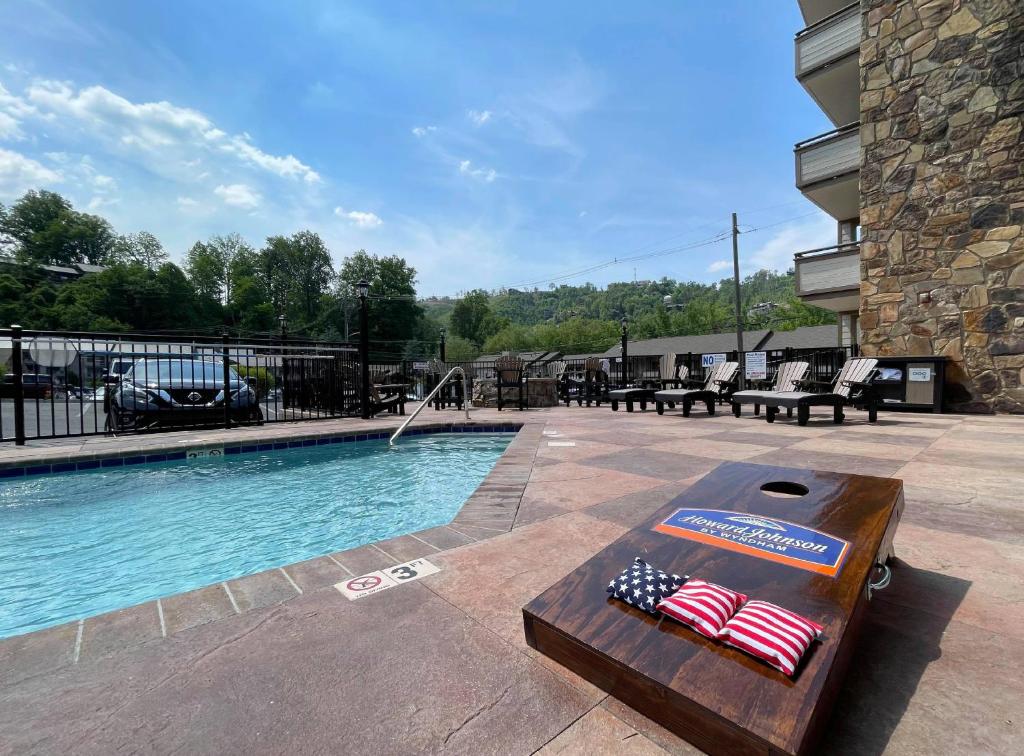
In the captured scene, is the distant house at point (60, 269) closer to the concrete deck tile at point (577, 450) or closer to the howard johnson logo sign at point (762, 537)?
the concrete deck tile at point (577, 450)

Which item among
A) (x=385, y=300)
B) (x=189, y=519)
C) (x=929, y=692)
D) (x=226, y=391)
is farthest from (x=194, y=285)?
(x=929, y=692)

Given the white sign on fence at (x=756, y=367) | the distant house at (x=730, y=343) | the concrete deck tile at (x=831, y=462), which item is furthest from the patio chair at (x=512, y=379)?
the distant house at (x=730, y=343)

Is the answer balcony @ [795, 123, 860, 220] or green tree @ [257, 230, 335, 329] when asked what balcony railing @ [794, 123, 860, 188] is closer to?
balcony @ [795, 123, 860, 220]

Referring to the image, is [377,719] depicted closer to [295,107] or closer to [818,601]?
[818,601]

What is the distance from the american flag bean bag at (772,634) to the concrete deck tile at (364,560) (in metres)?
1.52

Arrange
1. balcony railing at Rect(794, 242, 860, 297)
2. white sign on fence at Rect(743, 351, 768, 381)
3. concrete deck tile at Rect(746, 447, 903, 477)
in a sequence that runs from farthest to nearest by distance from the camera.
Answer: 1. balcony railing at Rect(794, 242, 860, 297)
2. white sign on fence at Rect(743, 351, 768, 381)
3. concrete deck tile at Rect(746, 447, 903, 477)

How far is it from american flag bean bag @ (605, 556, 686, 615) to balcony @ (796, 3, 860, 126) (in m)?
14.6

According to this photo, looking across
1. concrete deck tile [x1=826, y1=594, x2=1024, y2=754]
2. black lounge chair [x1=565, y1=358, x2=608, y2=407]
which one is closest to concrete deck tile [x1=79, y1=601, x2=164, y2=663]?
concrete deck tile [x1=826, y1=594, x2=1024, y2=754]

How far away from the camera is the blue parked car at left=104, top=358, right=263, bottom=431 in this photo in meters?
7.15

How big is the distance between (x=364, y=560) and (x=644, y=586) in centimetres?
141

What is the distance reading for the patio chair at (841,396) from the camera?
625 centimetres

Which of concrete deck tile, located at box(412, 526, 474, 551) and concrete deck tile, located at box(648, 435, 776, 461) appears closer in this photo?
concrete deck tile, located at box(412, 526, 474, 551)

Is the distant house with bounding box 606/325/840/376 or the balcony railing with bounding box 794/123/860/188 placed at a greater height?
the balcony railing with bounding box 794/123/860/188

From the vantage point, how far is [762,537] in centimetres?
148
